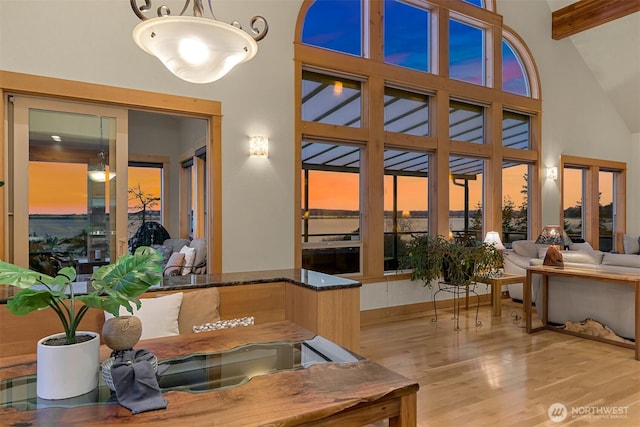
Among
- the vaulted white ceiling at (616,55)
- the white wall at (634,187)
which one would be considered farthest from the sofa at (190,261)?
the white wall at (634,187)

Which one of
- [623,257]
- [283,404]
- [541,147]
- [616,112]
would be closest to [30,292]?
[283,404]

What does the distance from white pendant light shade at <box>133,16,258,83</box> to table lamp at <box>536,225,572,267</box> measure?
4045mm

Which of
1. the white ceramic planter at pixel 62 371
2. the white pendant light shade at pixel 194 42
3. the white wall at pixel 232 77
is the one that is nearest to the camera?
the white ceramic planter at pixel 62 371

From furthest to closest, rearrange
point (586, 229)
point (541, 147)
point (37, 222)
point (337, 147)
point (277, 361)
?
point (586, 229)
point (541, 147)
point (337, 147)
point (37, 222)
point (277, 361)

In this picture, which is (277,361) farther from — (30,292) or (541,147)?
(541,147)

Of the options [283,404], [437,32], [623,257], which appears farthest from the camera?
[437,32]

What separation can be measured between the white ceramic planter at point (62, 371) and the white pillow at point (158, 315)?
3.00 ft

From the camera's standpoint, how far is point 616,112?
8.00 meters

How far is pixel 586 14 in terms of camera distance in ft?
22.0

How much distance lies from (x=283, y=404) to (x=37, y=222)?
3269mm

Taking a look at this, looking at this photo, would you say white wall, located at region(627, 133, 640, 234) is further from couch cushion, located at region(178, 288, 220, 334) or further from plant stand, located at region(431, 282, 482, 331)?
couch cushion, located at region(178, 288, 220, 334)

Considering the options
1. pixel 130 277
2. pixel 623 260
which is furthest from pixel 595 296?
pixel 130 277

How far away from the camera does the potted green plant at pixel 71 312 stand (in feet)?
4.04

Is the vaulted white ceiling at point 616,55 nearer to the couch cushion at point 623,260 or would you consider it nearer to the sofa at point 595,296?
the sofa at point 595,296
